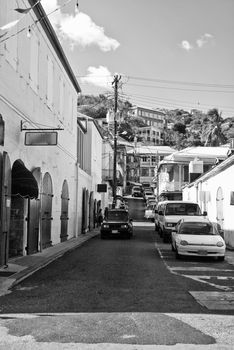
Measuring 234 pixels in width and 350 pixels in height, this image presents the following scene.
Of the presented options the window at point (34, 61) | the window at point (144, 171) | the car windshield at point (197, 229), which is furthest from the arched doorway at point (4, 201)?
the window at point (144, 171)

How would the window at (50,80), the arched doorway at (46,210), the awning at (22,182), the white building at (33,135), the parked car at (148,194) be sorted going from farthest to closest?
the parked car at (148,194) → the window at (50,80) → the arched doorway at (46,210) → the awning at (22,182) → the white building at (33,135)

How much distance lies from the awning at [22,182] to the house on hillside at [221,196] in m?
9.72

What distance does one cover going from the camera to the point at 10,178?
1408 cm

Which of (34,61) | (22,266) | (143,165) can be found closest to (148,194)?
(143,165)

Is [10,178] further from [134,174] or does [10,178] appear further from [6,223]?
[134,174]

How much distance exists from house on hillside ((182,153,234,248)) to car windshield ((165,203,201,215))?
1283mm

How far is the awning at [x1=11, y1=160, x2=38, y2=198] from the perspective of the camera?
14495 mm

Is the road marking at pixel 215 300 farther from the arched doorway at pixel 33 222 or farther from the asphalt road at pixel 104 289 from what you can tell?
the arched doorway at pixel 33 222

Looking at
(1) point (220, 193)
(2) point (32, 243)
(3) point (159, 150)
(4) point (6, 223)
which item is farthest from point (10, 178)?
(3) point (159, 150)

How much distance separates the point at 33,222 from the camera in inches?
692

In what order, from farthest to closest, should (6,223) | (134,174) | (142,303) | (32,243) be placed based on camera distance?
(134,174) < (32,243) < (6,223) < (142,303)

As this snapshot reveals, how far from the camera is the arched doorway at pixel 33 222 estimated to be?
1702 centimetres

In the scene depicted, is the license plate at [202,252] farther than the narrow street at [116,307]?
Yes

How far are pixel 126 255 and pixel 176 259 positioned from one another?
2257mm
